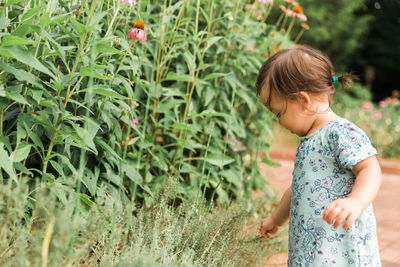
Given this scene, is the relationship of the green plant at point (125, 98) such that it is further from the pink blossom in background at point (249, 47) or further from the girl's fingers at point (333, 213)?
the girl's fingers at point (333, 213)

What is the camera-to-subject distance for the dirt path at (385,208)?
3092 mm

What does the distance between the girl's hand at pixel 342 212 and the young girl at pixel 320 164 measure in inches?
0.5

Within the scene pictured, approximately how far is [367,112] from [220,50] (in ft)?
26.7

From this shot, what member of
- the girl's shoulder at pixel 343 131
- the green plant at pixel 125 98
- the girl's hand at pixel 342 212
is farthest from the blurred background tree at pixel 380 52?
the girl's hand at pixel 342 212

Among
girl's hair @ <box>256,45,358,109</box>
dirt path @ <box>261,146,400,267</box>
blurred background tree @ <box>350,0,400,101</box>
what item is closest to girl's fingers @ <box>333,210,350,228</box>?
girl's hair @ <box>256,45,358,109</box>

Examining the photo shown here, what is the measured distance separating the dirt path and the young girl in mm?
780

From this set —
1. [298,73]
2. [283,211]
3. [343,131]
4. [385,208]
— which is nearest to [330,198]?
[343,131]

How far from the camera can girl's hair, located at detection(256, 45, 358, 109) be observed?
1.94 metres

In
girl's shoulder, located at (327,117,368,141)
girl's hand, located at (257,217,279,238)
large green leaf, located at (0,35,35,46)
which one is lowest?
girl's hand, located at (257,217,279,238)

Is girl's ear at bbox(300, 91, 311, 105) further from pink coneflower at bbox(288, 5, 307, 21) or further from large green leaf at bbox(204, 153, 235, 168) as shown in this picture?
pink coneflower at bbox(288, 5, 307, 21)

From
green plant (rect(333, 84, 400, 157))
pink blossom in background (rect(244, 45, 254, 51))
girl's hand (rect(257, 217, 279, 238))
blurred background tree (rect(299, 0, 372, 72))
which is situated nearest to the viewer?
girl's hand (rect(257, 217, 279, 238))

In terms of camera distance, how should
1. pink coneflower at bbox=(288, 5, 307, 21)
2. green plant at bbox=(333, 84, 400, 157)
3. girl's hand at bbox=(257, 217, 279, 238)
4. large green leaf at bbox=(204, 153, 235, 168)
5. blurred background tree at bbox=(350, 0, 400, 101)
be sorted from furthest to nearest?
blurred background tree at bbox=(350, 0, 400, 101)
green plant at bbox=(333, 84, 400, 157)
pink coneflower at bbox=(288, 5, 307, 21)
large green leaf at bbox=(204, 153, 235, 168)
girl's hand at bbox=(257, 217, 279, 238)

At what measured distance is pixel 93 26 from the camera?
180cm

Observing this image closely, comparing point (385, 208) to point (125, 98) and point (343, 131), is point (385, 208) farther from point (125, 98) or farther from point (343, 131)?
point (125, 98)
